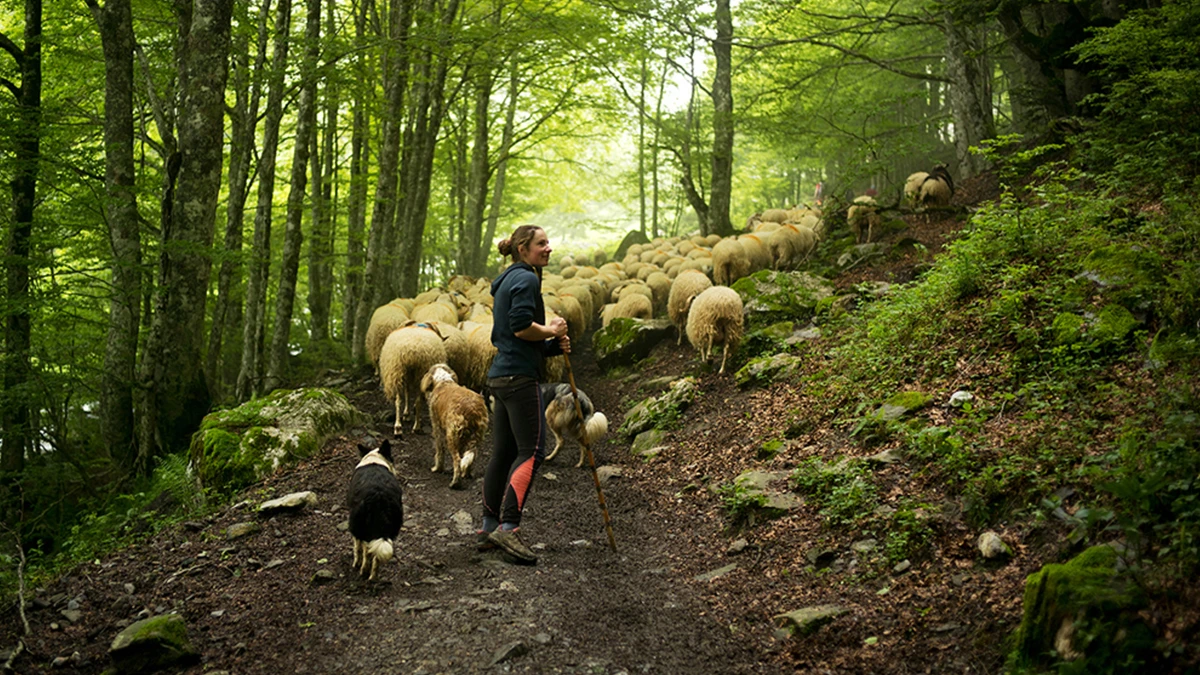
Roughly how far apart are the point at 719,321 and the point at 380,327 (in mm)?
5857

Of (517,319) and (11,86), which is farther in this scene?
(11,86)

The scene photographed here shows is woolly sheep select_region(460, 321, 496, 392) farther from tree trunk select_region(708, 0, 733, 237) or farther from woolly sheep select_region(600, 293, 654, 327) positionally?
tree trunk select_region(708, 0, 733, 237)

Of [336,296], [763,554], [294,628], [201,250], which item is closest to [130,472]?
[201,250]

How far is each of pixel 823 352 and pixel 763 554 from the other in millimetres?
3756

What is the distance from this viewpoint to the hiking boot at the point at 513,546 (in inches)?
191

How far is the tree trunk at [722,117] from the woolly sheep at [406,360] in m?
10.6

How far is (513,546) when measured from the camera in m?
4.86

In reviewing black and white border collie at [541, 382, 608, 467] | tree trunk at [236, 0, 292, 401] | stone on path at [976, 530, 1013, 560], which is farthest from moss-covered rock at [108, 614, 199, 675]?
tree trunk at [236, 0, 292, 401]

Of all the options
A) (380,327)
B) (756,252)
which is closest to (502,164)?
(756,252)

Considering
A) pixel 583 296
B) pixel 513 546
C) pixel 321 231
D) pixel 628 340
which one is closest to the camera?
pixel 513 546

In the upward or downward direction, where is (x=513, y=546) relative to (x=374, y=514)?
downward

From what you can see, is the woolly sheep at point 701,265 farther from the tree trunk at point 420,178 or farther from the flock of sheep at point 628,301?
the tree trunk at point 420,178

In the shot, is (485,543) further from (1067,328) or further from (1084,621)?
(1067,328)

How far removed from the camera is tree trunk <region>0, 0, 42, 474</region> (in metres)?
7.79
